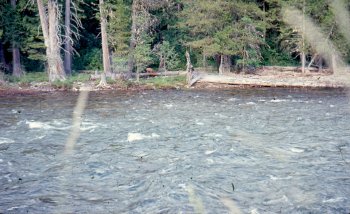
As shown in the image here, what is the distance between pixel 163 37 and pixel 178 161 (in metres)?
28.9

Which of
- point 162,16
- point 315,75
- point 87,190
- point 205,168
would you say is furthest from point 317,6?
point 87,190

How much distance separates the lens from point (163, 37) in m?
38.2

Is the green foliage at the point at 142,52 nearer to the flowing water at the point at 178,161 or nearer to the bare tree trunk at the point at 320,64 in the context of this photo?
the flowing water at the point at 178,161

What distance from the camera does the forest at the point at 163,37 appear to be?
31.0m

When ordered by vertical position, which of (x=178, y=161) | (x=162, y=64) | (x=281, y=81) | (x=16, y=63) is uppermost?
(x=16, y=63)

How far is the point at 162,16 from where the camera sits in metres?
37.2

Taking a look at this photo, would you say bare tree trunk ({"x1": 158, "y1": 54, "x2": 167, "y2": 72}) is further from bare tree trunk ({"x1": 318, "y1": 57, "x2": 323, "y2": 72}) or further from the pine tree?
bare tree trunk ({"x1": 318, "y1": 57, "x2": 323, "y2": 72})

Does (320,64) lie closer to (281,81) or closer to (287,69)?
(287,69)

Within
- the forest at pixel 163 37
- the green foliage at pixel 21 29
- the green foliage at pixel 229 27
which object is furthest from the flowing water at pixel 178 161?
the green foliage at pixel 229 27

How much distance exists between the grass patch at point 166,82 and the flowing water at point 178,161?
412 inches

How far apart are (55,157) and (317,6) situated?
2804 centimetres

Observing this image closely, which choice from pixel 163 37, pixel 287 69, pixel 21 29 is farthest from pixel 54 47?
pixel 287 69

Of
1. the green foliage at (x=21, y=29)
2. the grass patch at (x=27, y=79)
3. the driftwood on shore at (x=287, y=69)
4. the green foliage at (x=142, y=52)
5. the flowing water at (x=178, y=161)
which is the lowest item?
the flowing water at (x=178, y=161)

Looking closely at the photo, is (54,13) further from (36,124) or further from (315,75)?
(315,75)
